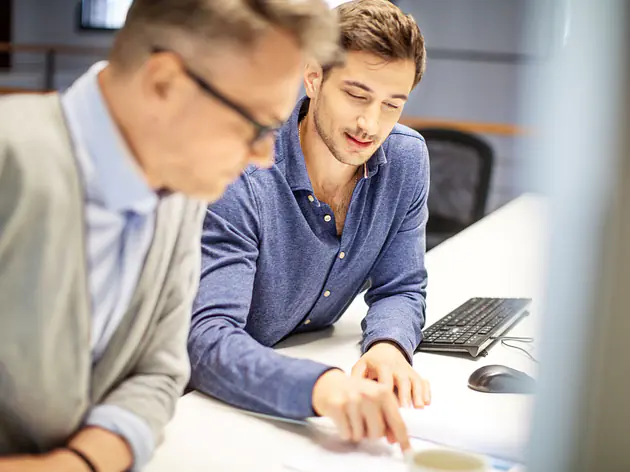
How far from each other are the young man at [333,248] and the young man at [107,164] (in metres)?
0.37

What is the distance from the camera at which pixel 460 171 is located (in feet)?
10.7

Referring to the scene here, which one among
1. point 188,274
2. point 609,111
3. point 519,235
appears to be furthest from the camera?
point 519,235

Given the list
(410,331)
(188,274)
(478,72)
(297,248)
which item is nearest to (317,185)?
(297,248)

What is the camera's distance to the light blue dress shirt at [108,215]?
2.26 ft

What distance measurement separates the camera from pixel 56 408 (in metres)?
0.72

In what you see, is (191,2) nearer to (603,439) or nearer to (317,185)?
(603,439)

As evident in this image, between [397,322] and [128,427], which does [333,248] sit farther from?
[128,427]

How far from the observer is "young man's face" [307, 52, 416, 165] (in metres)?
1.30

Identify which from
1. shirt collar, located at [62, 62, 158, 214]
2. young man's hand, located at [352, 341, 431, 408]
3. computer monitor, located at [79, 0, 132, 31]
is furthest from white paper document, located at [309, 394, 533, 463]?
computer monitor, located at [79, 0, 132, 31]

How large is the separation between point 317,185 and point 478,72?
16.3 ft

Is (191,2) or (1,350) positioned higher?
(191,2)

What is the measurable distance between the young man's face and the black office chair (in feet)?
6.28

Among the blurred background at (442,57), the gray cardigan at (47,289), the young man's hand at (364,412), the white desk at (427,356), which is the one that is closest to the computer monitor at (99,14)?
the blurred background at (442,57)

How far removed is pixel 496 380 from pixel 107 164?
78 centimetres
